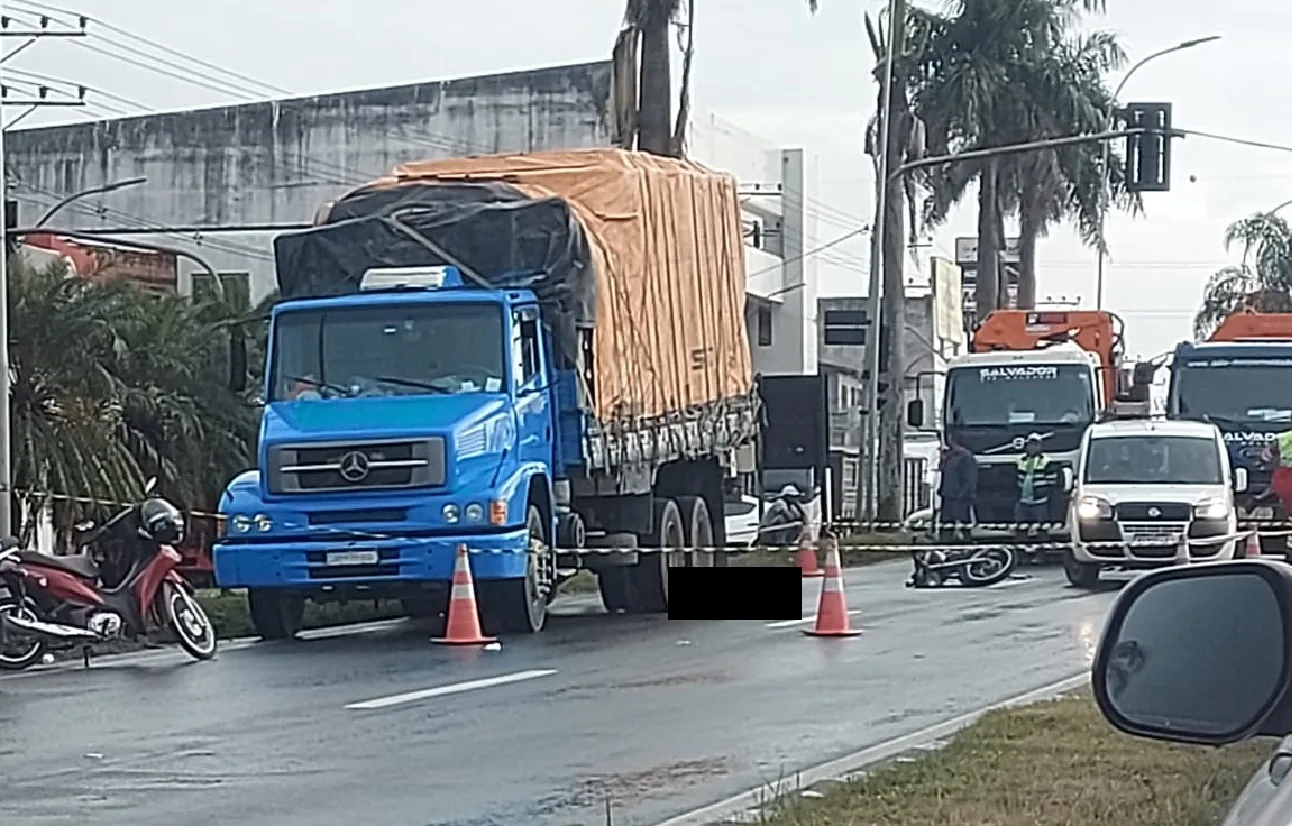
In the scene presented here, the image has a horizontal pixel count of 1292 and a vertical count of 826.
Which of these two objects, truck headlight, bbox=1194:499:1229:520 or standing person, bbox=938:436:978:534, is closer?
truck headlight, bbox=1194:499:1229:520

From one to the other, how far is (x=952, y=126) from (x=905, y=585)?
2064cm

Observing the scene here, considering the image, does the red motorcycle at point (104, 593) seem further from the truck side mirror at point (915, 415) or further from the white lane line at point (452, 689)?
the truck side mirror at point (915, 415)

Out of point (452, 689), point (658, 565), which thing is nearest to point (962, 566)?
point (658, 565)

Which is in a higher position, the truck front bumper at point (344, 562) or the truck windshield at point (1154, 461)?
the truck windshield at point (1154, 461)

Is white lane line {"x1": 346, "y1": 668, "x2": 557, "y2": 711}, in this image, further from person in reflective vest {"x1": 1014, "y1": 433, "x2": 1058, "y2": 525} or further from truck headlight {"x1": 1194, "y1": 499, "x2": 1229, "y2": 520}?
person in reflective vest {"x1": 1014, "y1": 433, "x2": 1058, "y2": 525}

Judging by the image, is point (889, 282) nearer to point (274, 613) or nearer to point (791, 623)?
point (791, 623)

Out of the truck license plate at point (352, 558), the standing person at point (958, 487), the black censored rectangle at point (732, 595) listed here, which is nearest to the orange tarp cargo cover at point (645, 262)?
the black censored rectangle at point (732, 595)

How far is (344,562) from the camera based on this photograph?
18.4 m

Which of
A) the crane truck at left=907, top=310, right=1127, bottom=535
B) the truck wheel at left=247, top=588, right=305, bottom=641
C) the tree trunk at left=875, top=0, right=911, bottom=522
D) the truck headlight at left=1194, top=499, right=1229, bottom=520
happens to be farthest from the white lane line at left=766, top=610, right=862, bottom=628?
the tree trunk at left=875, top=0, right=911, bottom=522

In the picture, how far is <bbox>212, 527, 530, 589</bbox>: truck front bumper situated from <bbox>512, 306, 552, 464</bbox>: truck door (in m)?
0.81

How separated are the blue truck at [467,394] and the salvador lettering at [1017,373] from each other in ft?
41.3

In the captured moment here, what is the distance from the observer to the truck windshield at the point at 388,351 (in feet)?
60.7

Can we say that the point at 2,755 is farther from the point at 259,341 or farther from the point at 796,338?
the point at 796,338

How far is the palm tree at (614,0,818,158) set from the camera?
31906mm
